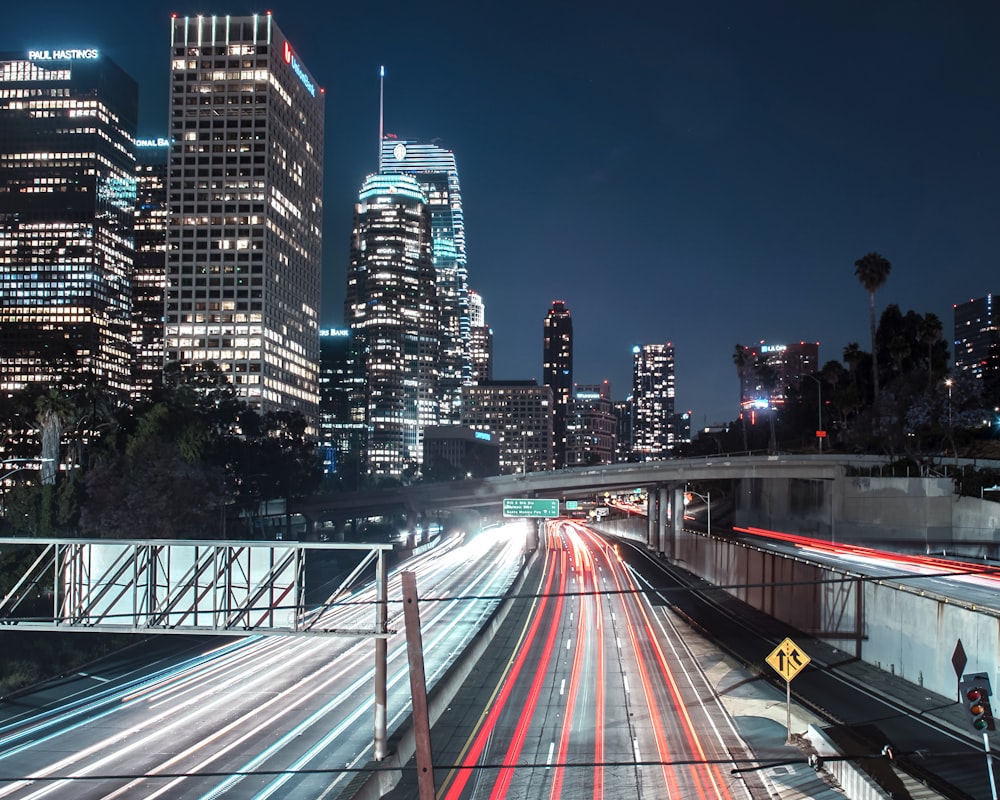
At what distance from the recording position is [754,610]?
6334 cm

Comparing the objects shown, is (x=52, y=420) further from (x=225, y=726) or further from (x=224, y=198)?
(x=224, y=198)

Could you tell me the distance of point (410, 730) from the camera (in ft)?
100

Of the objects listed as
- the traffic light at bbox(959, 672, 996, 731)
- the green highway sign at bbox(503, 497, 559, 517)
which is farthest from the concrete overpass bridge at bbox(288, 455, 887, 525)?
the traffic light at bbox(959, 672, 996, 731)

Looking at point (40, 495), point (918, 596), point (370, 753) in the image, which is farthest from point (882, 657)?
point (40, 495)

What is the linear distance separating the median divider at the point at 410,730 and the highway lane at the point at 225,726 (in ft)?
4.12

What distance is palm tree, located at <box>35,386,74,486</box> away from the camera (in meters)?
76.6

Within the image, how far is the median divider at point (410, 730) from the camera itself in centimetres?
2502

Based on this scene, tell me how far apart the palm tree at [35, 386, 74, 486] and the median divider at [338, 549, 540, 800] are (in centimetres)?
4419

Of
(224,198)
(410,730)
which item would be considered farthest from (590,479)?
(224,198)

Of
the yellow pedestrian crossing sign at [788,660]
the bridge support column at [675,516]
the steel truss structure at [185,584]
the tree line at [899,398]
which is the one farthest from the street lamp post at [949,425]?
the steel truss structure at [185,584]

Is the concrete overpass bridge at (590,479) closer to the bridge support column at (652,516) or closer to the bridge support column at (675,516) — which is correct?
the bridge support column at (675,516)

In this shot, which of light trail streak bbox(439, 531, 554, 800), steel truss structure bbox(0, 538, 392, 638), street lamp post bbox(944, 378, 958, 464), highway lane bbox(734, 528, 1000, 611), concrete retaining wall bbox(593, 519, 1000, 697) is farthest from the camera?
street lamp post bbox(944, 378, 958, 464)

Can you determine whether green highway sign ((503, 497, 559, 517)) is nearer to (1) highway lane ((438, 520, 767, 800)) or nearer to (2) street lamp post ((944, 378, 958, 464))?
(1) highway lane ((438, 520, 767, 800))

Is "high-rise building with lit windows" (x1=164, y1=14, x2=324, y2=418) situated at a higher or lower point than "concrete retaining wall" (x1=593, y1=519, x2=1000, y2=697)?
higher
